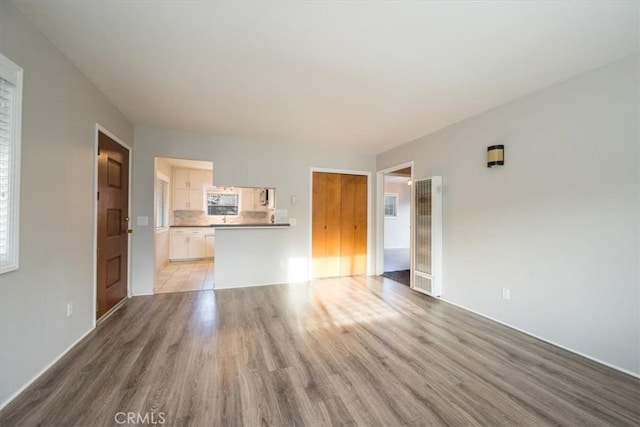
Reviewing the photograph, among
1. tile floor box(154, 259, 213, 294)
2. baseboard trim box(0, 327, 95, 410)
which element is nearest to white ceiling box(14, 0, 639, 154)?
baseboard trim box(0, 327, 95, 410)

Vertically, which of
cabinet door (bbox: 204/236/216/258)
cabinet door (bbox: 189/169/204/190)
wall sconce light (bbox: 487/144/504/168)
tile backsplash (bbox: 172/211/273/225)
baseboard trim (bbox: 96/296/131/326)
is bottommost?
baseboard trim (bbox: 96/296/131/326)

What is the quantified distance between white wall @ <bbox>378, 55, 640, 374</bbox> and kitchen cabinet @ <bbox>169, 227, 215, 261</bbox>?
19.1 ft

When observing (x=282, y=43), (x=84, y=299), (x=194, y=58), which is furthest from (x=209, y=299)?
(x=282, y=43)

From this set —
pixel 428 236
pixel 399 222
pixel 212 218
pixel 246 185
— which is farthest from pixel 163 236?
pixel 399 222

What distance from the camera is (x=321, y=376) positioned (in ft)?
6.22

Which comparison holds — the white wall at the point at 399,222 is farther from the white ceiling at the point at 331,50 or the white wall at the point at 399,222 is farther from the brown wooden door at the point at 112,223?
the brown wooden door at the point at 112,223

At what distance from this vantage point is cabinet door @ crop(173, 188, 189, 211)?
654 centimetres

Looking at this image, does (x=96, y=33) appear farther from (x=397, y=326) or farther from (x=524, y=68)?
(x=397, y=326)

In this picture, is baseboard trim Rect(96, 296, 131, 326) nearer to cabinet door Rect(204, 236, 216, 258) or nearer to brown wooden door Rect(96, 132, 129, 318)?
brown wooden door Rect(96, 132, 129, 318)

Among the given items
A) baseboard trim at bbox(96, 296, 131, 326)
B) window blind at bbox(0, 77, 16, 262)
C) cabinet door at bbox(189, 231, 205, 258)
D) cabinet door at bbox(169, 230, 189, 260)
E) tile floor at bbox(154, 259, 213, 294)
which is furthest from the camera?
cabinet door at bbox(189, 231, 205, 258)

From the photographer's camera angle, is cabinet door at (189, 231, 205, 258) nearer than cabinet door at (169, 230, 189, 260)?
No

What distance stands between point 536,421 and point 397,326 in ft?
4.41

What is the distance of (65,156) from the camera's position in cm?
212

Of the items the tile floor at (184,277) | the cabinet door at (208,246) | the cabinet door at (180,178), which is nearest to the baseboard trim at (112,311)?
the tile floor at (184,277)
